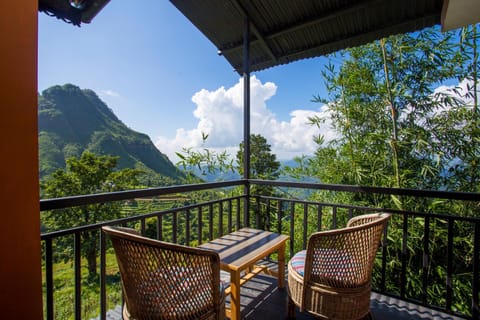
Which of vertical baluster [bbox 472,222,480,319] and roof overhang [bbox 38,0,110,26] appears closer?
vertical baluster [bbox 472,222,480,319]

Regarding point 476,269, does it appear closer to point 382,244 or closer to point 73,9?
point 382,244

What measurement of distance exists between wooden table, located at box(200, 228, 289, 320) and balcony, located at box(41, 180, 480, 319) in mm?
279

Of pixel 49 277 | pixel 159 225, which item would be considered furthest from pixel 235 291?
pixel 49 277

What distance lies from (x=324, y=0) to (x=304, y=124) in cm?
225

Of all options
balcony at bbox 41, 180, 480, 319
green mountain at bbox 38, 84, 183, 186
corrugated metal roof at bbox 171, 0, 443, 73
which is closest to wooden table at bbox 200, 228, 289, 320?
balcony at bbox 41, 180, 480, 319

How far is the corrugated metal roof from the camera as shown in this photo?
258 cm

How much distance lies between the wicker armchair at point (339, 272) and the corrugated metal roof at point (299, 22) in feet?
7.65

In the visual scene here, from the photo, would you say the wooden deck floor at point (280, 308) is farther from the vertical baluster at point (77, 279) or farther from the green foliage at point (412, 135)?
the green foliage at point (412, 135)

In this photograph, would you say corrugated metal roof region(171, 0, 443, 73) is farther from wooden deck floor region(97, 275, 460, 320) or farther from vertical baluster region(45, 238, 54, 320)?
vertical baluster region(45, 238, 54, 320)

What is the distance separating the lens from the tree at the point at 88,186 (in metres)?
9.56

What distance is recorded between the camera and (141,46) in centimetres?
835

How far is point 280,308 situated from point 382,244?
4.02 feet

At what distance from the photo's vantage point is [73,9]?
2201 millimetres

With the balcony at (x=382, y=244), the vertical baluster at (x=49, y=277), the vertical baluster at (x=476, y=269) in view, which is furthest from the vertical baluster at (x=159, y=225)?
the vertical baluster at (x=476, y=269)
